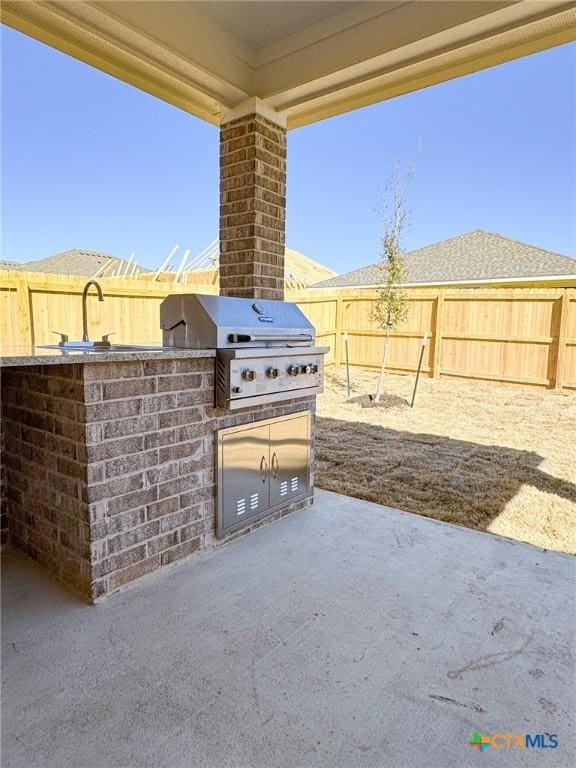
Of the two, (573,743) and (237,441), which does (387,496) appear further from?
(573,743)

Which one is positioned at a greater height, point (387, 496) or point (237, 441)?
point (237, 441)

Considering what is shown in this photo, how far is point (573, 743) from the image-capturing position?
4.09 feet

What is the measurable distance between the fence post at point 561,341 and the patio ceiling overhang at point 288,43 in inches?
237

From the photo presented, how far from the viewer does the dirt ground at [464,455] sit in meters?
3.01

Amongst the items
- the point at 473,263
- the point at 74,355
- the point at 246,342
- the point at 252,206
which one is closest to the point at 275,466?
the point at 246,342

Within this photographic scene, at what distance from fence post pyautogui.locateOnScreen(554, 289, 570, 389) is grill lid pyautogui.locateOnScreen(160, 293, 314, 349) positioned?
6.34 metres

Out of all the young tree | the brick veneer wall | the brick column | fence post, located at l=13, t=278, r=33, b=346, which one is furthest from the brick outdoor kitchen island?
the young tree

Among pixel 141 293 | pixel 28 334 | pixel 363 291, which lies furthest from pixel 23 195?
pixel 363 291

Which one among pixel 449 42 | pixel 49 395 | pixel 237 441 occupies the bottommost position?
pixel 237 441

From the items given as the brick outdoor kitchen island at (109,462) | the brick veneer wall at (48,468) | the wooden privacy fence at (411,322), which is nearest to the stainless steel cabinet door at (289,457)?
the brick outdoor kitchen island at (109,462)

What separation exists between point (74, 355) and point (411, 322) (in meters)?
7.85

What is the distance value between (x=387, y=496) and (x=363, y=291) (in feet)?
22.1

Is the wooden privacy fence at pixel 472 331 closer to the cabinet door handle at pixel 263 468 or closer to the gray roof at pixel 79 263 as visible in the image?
the gray roof at pixel 79 263

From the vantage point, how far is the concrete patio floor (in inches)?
48.1
